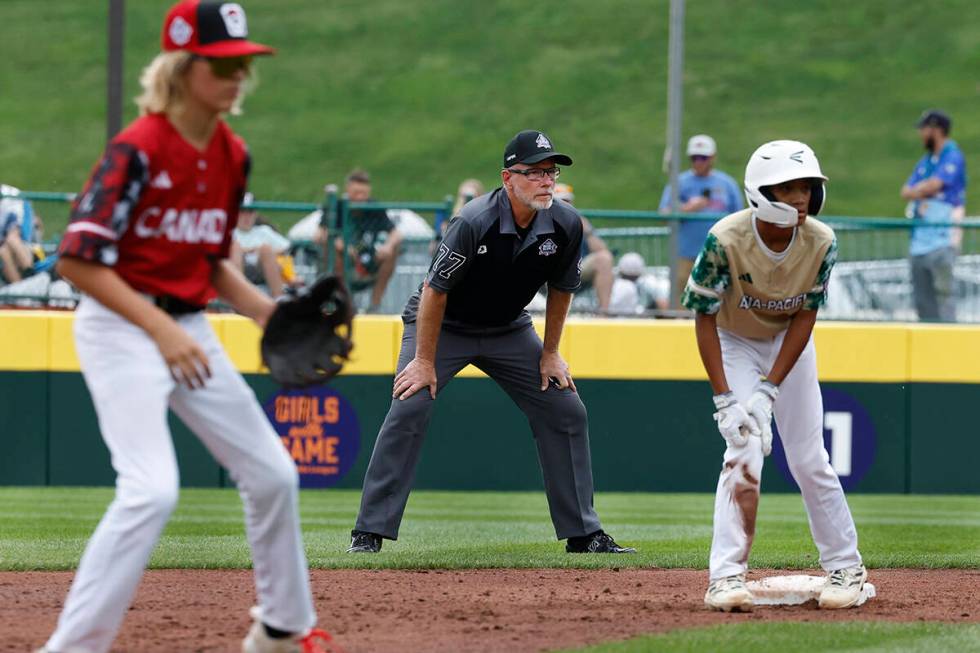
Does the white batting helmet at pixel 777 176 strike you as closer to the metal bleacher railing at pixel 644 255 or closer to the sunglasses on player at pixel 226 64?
the sunglasses on player at pixel 226 64

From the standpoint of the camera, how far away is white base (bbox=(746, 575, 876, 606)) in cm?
696

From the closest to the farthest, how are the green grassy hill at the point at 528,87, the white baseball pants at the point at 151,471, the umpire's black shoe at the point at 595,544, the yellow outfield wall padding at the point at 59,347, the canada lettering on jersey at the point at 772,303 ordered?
the white baseball pants at the point at 151,471
the canada lettering on jersey at the point at 772,303
the umpire's black shoe at the point at 595,544
the yellow outfield wall padding at the point at 59,347
the green grassy hill at the point at 528,87

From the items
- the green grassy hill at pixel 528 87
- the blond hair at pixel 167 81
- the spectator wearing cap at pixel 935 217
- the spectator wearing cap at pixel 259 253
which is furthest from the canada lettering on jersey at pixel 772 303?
the green grassy hill at pixel 528 87

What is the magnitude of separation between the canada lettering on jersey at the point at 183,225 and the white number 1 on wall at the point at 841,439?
9426 millimetres

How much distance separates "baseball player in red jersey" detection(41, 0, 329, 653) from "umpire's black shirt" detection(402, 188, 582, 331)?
3112 millimetres

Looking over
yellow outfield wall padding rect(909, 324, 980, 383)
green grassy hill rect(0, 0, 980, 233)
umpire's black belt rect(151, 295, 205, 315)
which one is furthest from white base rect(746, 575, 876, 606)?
green grassy hill rect(0, 0, 980, 233)

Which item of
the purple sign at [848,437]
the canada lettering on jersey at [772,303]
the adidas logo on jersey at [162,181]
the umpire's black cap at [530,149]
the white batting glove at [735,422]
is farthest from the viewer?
the purple sign at [848,437]

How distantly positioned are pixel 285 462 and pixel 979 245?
10134 millimetres

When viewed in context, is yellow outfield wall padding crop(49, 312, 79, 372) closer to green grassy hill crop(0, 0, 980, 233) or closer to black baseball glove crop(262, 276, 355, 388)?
black baseball glove crop(262, 276, 355, 388)


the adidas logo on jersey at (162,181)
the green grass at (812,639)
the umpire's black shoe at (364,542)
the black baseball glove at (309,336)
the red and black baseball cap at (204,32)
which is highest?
the red and black baseball cap at (204,32)

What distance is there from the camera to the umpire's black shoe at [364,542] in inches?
346

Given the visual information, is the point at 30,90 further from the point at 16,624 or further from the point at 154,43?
the point at 16,624

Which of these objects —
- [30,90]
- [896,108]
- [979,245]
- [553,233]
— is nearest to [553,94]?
[896,108]

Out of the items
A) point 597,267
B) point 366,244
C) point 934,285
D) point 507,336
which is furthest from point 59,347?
point 934,285
